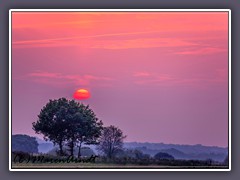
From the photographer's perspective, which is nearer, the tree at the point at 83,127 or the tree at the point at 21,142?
the tree at the point at 21,142

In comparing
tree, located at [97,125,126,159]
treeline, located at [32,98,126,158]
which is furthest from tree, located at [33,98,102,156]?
tree, located at [97,125,126,159]

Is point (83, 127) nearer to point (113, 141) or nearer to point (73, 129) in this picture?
point (73, 129)

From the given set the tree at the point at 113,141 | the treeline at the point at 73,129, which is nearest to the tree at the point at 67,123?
the treeline at the point at 73,129

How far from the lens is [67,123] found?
10.7 metres

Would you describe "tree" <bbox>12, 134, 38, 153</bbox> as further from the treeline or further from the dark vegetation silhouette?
the treeline

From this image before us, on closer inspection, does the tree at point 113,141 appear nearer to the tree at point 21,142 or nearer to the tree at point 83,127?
the tree at point 83,127

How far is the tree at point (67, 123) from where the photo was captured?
10.6m

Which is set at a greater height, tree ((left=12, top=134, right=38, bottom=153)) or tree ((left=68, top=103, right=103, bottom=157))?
tree ((left=68, top=103, right=103, bottom=157))

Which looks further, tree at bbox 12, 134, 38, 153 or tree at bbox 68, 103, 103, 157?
tree at bbox 68, 103, 103, 157

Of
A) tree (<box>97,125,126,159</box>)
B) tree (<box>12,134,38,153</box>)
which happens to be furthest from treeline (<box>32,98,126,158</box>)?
tree (<box>12,134,38,153</box>)

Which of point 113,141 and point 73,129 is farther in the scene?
point 73,129

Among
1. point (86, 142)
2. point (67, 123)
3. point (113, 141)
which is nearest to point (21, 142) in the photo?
point (67, 123)

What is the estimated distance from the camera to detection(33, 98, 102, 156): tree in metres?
10.6

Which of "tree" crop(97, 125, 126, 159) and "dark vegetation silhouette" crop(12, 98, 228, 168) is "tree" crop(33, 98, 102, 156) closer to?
"dark vegetation silhouette" crop(12, 98, 228, 168)
